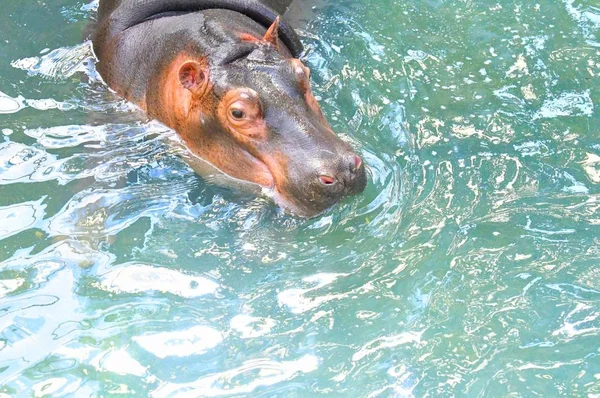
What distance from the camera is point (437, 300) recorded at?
3.62 meters

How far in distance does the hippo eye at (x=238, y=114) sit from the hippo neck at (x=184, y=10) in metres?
1.39

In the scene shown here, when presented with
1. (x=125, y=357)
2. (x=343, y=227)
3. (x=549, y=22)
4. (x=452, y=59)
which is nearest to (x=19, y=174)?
(x=125, y=357)

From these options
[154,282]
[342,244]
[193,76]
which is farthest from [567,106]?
[154,282]

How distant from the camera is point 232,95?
4.04 m

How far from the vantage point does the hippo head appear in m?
3.76

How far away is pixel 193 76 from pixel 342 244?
129cm

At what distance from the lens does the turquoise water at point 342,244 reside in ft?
10.9

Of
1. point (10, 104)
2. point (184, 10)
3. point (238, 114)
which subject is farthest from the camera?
point (184, 10)

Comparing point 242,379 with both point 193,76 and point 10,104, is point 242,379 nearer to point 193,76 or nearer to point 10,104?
point 193,76

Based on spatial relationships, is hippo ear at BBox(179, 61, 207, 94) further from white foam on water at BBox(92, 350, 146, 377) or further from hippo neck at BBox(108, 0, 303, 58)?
white foam on water at BBox(92, 350, 146, 377)

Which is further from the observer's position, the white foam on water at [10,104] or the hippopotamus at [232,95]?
the white foam on water at [10,104]

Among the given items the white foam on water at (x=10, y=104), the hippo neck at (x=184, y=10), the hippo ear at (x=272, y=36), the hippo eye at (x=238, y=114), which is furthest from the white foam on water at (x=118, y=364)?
the hippo neck at (x=184, y=10)

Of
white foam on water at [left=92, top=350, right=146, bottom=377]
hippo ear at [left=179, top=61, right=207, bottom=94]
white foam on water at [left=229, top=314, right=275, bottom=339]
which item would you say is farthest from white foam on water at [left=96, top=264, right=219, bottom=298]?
hippo ear at [left=179, top=61, right=207, bottom=94]

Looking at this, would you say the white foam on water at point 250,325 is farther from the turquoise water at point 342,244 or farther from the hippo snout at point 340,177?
the hippo snout at point 340,177
